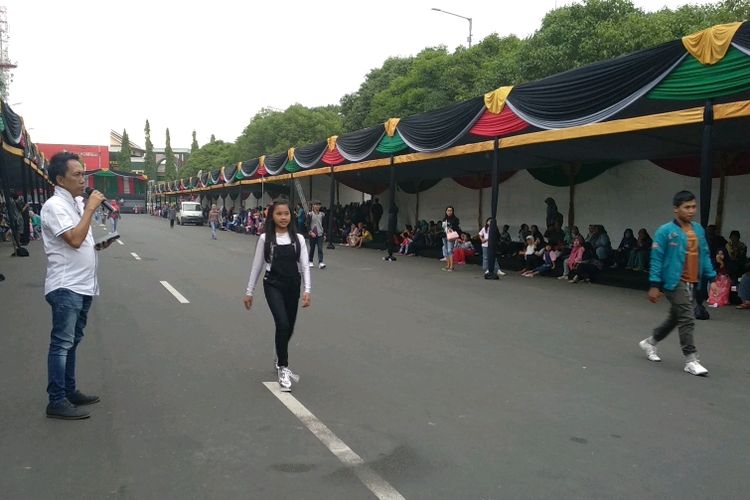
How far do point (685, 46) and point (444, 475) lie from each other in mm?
8162

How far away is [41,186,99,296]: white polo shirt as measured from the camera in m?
4.34

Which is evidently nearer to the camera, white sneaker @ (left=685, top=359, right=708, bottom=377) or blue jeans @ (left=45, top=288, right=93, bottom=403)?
blue jeans @ (left=45, top=288, right=93, bottom=403)

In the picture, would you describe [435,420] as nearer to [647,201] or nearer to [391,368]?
[391,368]

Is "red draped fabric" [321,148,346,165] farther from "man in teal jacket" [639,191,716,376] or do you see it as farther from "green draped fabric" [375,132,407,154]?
"man in teal jacket" [639,191,716,376]

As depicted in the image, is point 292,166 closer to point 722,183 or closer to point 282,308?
point 722,183

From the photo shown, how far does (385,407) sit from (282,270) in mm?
1494

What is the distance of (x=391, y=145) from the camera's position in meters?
18.3

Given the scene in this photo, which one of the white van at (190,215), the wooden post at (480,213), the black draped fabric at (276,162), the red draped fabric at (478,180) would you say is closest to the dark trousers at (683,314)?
the red draped fabric at (478,180)

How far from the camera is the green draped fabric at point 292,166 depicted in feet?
87.3

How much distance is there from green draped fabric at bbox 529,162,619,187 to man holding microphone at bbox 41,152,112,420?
48.1 feet

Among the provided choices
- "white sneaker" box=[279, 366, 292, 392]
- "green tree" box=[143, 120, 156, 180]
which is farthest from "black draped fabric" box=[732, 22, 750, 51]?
"green tree" box=[143, 120, 156, 180]

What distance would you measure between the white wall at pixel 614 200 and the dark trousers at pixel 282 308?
11.7 m

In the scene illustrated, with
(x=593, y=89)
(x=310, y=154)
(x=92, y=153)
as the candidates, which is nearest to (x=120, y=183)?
(x=92, y=153)

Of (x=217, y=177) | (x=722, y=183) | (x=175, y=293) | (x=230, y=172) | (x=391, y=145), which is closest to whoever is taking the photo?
(x=175, y=293)
